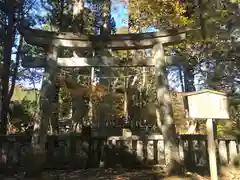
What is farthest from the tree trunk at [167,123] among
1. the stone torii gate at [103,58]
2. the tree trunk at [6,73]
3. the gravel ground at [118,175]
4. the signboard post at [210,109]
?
the tree trunk at [6,73]

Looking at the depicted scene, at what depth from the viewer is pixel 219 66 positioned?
12.7 meters

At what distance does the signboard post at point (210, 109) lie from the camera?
513 cm

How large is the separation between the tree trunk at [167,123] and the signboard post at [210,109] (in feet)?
6.05

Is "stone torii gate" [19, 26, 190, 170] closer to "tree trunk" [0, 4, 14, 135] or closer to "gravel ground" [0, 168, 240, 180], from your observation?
"gravel ground" [0, 168, 240, 180]

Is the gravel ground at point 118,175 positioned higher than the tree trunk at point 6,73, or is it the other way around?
the tree trunk at point 6,73

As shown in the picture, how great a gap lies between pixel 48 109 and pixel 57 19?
9.69 meters

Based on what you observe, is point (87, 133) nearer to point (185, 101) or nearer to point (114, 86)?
point (185, 101)

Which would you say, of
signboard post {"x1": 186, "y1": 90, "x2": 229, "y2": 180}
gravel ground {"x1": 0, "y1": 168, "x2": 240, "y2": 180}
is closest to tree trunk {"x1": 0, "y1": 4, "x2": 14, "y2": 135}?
gravel ground {"x1": 0, "y1": 168, "x2": 240, "y2": 180}

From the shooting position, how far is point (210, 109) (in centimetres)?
525

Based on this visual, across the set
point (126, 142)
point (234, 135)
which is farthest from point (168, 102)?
point (234, 135)

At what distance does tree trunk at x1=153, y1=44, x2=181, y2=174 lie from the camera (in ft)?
23.0

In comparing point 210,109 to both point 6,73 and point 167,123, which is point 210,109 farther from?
point 6,73

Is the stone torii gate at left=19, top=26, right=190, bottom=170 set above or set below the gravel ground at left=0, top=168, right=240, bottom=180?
above

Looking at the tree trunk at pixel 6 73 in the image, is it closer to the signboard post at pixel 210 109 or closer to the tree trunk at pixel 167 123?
the tree trunk at pixel 167 123
